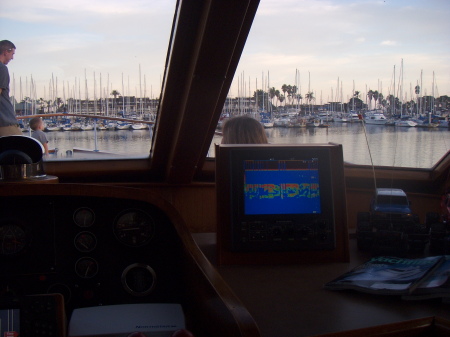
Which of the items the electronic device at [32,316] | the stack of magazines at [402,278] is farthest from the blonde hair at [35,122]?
the stack of magazines at [402,278]

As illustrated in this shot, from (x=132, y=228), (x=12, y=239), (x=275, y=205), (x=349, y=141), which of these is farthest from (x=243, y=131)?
(x=12, y=239)

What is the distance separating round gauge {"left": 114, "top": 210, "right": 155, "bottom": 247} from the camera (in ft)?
5.53

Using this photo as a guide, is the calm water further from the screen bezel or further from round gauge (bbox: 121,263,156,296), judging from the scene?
round gauge (bbox: 121,263,156,296)

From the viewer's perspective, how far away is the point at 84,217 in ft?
5.49

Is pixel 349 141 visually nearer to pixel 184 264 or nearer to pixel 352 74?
pixel 352 74

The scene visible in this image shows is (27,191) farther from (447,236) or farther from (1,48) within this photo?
(1,48)

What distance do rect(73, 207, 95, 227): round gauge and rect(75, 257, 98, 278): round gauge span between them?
11 cm

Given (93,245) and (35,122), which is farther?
(35,122)

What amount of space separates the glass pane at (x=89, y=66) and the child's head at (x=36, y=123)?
0.12ft

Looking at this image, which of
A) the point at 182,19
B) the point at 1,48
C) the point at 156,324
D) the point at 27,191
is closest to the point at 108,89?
the point at 1,48

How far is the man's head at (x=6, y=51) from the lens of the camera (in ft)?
9.83

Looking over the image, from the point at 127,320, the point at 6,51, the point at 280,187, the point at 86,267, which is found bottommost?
the point at 127,320

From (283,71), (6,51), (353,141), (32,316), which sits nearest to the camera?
(32,316)

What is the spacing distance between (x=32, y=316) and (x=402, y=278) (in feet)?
3.10
